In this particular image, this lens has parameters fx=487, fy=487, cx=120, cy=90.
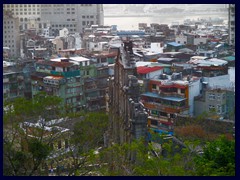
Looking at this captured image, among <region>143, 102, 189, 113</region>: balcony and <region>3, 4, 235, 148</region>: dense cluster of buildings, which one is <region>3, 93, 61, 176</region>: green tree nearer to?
<region>3, 4, 235, 148</region>: dense cluster of buildings

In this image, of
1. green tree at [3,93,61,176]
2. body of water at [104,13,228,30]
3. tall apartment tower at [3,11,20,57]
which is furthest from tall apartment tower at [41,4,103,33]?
green tree at [3,93,61,176]

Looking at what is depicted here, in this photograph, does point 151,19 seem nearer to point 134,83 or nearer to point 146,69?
point 146,69

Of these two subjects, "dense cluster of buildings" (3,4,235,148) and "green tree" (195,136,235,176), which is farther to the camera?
"dense cluster of buildings" (3,4,235,148)

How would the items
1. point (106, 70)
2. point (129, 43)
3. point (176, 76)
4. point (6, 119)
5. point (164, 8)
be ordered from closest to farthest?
point (6, 119)
point (129, 43)
point (176, 76)
point (106, 70)
point (164, 8)

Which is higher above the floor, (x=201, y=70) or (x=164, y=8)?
(x=164, y=8)

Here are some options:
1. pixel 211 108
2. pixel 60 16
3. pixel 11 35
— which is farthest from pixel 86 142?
pixel 60 16

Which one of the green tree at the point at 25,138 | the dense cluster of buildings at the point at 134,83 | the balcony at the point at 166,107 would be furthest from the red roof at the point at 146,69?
the green tree at the point at 25,138
